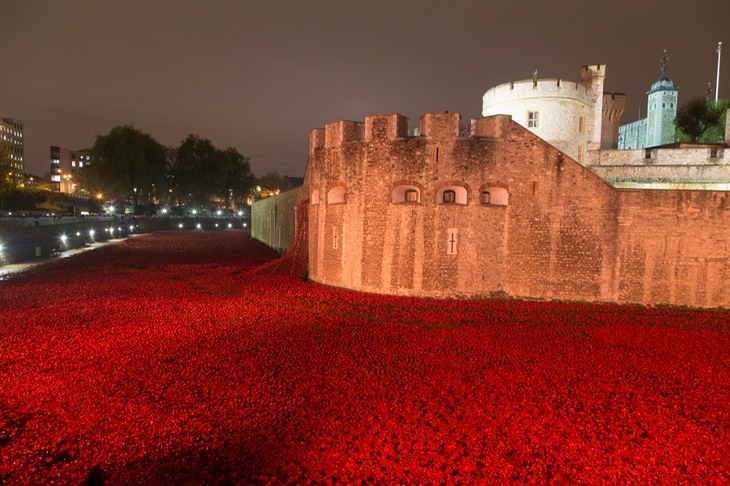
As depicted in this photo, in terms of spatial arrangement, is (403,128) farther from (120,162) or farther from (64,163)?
(64,163)

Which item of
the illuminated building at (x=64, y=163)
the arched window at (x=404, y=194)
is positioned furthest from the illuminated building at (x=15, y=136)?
the arched window at (x=404, y=194)

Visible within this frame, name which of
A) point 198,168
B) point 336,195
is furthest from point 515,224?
point 198,168

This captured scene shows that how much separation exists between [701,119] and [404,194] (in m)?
38.7

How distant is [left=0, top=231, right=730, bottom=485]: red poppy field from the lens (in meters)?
5.41

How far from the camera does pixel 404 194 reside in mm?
15984

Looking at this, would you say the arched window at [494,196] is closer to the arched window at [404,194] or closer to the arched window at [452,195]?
the arched window at [452,195]

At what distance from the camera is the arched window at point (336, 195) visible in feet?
56.1

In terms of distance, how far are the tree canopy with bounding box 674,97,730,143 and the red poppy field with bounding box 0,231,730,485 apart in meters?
33.8

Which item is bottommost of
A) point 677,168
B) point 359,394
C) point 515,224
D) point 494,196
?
point 359,394

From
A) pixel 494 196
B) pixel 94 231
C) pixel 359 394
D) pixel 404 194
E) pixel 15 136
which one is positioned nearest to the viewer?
pixel 359 394

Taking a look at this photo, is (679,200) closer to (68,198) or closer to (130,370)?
(130,370)

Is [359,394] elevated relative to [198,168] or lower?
lower

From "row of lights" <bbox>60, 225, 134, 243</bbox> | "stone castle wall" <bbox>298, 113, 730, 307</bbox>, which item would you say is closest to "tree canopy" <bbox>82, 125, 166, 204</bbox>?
"row of lights" <bbox>60, 225, 134, 243</bbox>

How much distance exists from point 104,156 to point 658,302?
7143 cm
